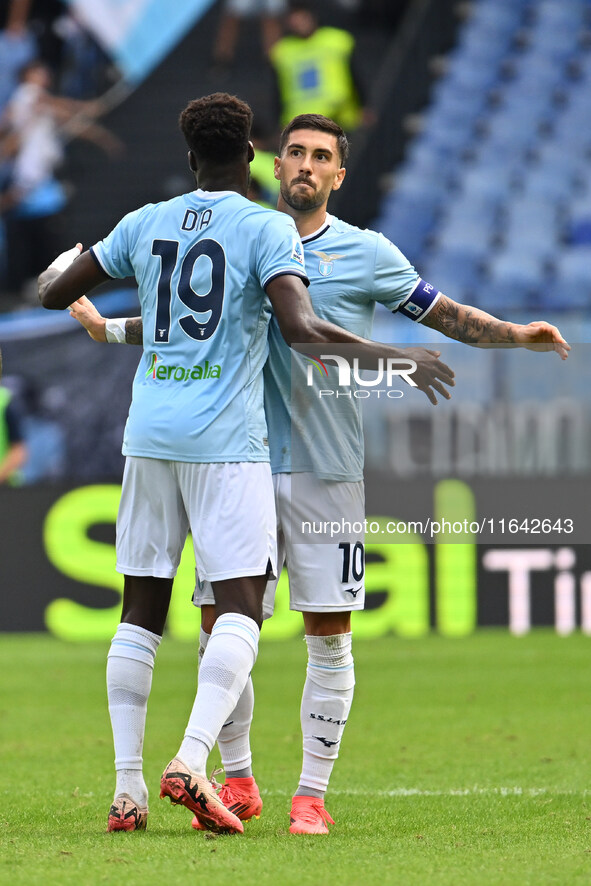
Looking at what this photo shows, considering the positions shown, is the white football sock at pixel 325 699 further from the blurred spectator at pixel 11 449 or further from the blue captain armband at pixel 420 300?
the blurred spectator at pixel 11 449

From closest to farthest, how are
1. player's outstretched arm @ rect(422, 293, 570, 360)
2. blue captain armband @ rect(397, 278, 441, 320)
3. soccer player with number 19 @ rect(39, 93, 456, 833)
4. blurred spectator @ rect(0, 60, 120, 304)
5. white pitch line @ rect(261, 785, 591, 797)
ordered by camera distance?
soccer player with number 19 @ rect(39, 93, 456, 833) → player's outstretched arm @ rect(422, 293, 570, 360) → blue captain armband @ rect(397, 278, 441, 320) → white pitch line @ rect(261, 785, 591, 797) → blurred spectator @ rect(0, 60, 120, 304)

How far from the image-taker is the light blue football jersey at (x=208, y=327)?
377 centimetres

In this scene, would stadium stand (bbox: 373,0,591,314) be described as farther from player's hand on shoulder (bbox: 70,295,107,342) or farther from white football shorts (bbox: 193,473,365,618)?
white football shorts (bbox: 193,473,365,618)

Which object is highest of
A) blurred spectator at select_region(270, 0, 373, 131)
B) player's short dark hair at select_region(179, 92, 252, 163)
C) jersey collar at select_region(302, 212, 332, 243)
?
blurred spectator at select_region(270, 0, 373, 131)

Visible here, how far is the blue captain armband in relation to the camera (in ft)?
13.8

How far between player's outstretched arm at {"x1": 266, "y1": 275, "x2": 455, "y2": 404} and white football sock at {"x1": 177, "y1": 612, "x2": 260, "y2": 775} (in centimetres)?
78

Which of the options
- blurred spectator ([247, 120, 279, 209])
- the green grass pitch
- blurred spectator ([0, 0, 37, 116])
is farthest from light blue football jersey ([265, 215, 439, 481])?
blurred spectator ([0, 0, 37, 116])

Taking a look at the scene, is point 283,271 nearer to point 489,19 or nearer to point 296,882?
point 296,882

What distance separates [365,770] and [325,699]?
1.40m

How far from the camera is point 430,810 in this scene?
4.41m

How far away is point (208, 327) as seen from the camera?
3.79m

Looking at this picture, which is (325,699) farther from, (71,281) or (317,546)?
(71,281)

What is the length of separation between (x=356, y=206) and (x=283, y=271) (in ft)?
35.4

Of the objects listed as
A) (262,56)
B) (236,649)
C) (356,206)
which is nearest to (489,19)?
(262,56)
